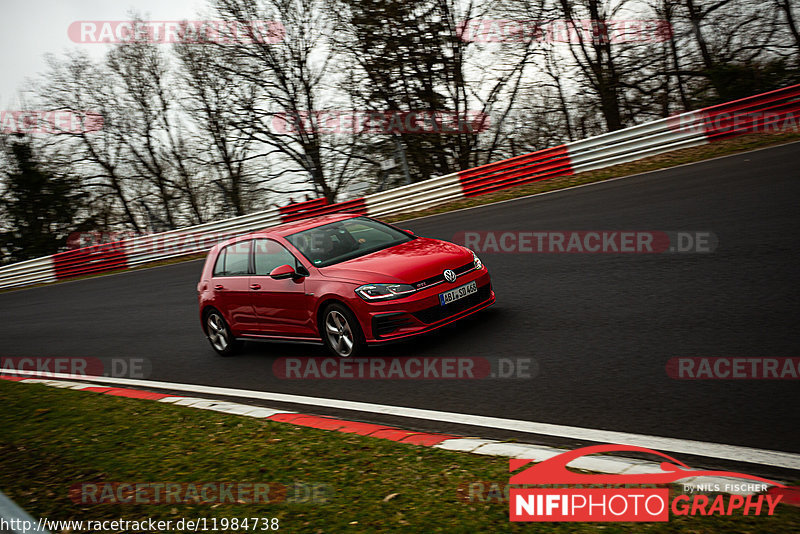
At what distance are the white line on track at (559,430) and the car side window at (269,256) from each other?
1536 millimetres

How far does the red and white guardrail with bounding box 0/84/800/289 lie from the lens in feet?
53.4

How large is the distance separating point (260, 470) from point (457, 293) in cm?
335

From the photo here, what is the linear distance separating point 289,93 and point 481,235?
18.7 meters

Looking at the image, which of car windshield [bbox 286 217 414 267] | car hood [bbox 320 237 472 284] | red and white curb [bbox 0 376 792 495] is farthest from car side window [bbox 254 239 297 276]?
red and white curb [bbox 0 376 792 495]

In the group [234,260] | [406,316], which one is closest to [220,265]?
[234,260]

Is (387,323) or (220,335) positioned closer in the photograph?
(387,323)

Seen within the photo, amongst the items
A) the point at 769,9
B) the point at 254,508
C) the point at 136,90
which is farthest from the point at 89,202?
the point at 254,508

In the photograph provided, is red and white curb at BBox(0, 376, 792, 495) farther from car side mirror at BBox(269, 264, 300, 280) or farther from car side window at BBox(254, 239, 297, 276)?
car side window at BBox(254, 239, 297, 276)

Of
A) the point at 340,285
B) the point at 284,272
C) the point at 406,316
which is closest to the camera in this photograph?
the point at 406,316

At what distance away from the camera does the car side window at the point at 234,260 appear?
356 inches

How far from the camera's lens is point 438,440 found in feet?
16.1

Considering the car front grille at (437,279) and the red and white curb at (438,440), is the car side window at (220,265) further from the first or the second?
A: the car front grille at (437,279)

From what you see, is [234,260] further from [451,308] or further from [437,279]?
[451,308]

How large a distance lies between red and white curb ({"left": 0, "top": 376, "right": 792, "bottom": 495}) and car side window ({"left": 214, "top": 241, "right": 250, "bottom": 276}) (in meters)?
1.89
